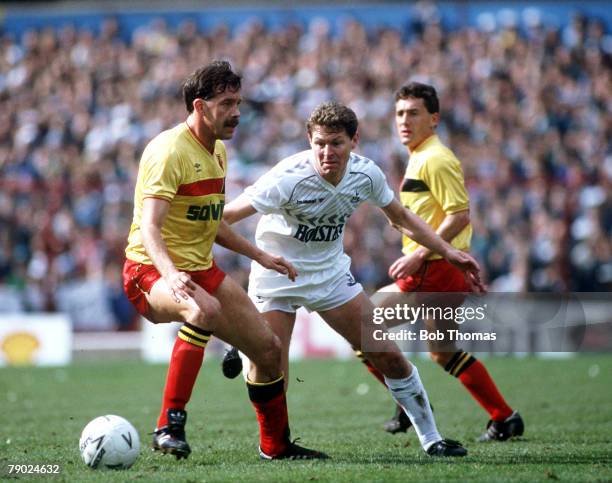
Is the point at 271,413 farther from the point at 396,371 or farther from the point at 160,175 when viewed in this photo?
the point at 160,175

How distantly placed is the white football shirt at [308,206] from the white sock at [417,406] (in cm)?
91

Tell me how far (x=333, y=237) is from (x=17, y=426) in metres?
3.67

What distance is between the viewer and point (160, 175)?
21.0ft

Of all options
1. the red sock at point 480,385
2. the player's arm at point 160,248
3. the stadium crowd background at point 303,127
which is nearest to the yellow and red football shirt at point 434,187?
the red sock at point 480,385

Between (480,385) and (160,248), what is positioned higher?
(160,248)

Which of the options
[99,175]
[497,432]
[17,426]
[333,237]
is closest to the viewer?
[333,237]

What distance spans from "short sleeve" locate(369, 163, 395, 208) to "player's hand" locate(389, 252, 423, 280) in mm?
773

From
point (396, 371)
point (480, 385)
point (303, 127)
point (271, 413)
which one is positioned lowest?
point (271, 413)

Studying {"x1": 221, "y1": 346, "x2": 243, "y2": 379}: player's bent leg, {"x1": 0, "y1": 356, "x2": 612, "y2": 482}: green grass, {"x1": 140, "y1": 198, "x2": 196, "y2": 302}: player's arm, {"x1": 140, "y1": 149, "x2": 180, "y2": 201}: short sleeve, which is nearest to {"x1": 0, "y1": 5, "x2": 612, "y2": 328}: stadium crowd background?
{"x1": 0, "y1": 356, "x2": 612, "y2": 482}: green grass

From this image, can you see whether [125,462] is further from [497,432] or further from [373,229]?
[373,229]

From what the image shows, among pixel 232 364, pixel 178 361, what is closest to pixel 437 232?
pixel 232 364

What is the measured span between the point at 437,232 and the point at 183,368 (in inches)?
97.7

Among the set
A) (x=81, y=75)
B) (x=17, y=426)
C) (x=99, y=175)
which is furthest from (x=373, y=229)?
(x=17, y=426)

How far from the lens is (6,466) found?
6586mm
